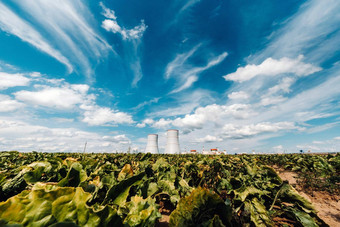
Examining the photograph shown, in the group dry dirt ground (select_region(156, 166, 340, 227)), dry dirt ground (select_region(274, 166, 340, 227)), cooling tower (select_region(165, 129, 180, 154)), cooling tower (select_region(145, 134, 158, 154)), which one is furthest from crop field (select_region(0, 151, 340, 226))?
cooling tower (select_region(145, 134, 158, 154))

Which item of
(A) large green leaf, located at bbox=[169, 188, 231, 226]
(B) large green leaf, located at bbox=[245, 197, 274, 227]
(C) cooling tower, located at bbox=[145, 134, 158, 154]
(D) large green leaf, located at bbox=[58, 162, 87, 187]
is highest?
(C) cooling tower, located at bbox=[145, 134, 158, 154]

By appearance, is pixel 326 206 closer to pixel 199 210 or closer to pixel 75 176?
pixel 199 210

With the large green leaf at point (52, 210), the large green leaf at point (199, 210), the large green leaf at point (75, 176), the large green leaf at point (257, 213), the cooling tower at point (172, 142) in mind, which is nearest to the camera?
the large green leaf at point (52, 210)

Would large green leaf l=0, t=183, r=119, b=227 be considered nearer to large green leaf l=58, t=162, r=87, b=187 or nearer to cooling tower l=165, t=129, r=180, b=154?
large green leaf l=58, t=162, r=87, b=187

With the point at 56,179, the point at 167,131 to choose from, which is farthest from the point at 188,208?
the point at 167,131

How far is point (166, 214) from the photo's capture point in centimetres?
266

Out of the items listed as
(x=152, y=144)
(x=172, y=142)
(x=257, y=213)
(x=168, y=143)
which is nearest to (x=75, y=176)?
(x=257, y=213)

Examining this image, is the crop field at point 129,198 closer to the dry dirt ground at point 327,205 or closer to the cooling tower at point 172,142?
the dry dirt ground at point 327,205

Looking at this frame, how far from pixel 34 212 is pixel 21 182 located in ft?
3.79

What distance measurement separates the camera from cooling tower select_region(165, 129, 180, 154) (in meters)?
36.4

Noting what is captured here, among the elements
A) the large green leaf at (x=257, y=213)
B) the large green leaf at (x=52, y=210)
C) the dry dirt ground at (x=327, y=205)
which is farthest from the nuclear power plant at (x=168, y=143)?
the large green leaf at (x=52, y=210)

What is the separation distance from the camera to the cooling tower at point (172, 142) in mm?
36378

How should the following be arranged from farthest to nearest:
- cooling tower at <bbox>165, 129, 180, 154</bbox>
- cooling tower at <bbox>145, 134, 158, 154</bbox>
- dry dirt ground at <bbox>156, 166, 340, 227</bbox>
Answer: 1. cooling tower at <bbox>145, 134, 158, 154</bbox>
2. cooling tower at <bbox>165, 129, 180, 154</bbox>
3. dry dirt ground at <bbox>156, 166, 340, 227</bbox>

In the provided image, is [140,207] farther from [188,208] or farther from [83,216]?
[83,216]
